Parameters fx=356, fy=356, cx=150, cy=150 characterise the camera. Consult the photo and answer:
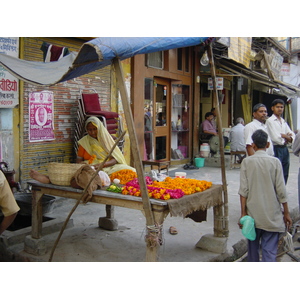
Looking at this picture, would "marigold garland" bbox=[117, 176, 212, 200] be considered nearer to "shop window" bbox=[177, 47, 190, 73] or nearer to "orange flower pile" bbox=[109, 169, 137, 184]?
"orange flower pile" bbox=[109, 169, 137, 184]

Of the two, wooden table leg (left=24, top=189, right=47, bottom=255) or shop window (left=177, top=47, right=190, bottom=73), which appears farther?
shop window (left=177, top=47, right=190, bottom=73)

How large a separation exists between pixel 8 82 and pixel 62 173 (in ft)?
8.68

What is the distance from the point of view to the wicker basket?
14.0ft

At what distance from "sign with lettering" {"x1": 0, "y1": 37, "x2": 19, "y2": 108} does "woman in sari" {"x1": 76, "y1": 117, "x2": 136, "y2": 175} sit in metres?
1.40

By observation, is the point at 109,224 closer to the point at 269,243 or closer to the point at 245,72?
the point at 269,243

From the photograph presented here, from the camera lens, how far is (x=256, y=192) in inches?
138

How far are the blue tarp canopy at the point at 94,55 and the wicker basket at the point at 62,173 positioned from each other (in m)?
1.03

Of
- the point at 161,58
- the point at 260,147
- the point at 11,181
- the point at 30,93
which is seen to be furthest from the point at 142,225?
the point at 161,58

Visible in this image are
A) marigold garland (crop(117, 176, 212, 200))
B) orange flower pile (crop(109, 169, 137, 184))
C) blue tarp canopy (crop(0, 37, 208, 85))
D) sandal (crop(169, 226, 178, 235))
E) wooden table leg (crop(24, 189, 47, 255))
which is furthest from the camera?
sandal (crop(169, 226, 178, 235))

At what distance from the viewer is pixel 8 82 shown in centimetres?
607

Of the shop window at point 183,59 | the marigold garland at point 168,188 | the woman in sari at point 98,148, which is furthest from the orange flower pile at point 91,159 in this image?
the shop window at point 183,59

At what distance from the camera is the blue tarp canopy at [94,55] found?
3348 mm

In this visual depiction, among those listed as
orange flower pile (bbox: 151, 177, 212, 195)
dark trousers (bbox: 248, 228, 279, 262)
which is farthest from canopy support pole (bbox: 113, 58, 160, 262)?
dark trousers (bbox: 248, 228, 279, 262)

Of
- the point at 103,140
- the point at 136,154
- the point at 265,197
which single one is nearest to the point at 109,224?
the point at 103,140
